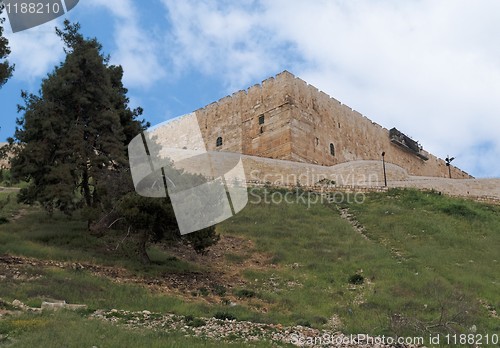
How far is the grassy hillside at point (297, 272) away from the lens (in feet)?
37.6

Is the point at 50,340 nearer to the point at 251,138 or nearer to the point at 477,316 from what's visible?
the point at 477,316

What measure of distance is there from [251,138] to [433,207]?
1478 centimetres

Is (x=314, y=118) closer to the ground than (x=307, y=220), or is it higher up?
higher up

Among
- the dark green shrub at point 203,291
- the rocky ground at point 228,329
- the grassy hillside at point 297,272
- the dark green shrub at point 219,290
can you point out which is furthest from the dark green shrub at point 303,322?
the dark green shrub at point 203,291

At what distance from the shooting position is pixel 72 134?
1831cm

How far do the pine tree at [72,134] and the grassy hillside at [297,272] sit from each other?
49.4 inches

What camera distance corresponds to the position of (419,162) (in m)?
48.4

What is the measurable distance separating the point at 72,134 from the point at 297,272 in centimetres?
772

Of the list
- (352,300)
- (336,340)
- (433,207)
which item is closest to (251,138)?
(433,207)

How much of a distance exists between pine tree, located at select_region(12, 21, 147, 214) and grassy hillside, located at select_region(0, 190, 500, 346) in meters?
1.26

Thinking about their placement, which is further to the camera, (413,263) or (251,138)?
(251,138)

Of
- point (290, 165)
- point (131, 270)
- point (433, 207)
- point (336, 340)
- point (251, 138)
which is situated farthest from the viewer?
point (251, 138)

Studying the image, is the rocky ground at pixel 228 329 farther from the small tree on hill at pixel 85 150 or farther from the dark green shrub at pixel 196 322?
the small tree on hill at pixel 85 150

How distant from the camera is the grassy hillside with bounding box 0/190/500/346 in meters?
11.5
